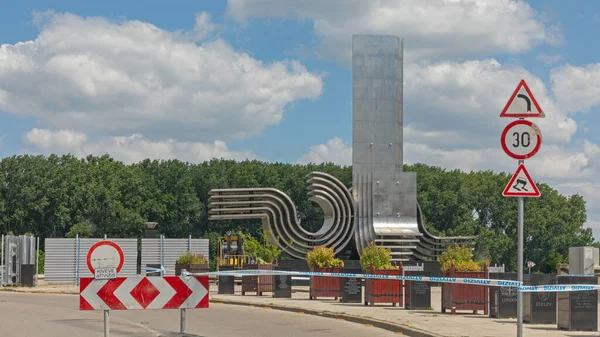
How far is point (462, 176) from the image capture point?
302 ft

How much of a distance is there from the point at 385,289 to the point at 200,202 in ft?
201

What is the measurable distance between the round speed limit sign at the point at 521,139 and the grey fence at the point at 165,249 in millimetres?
33165

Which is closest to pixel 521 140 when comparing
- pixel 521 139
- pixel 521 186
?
pixel 521 139

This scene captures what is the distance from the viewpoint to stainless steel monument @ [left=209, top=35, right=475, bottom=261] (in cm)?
4606

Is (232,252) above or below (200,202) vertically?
below

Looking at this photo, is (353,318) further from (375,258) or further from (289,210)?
(289,210)

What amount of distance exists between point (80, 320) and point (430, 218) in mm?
68416

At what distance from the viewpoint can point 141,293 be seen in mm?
14922

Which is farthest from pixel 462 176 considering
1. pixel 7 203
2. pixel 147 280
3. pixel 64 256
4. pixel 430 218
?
pixel 147 280

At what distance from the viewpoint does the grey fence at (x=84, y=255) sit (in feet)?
144

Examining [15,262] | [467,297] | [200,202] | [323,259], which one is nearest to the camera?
[467,297]

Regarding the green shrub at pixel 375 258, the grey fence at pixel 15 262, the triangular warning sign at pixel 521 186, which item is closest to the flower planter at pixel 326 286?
the green shrub at pixel 375 258

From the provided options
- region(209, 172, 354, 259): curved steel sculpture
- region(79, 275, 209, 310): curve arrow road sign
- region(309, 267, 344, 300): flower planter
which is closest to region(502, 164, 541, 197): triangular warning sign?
region(79, 275, 209, 310): curve arrow road sign

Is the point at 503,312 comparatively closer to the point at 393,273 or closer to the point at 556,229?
the point at 393,273
